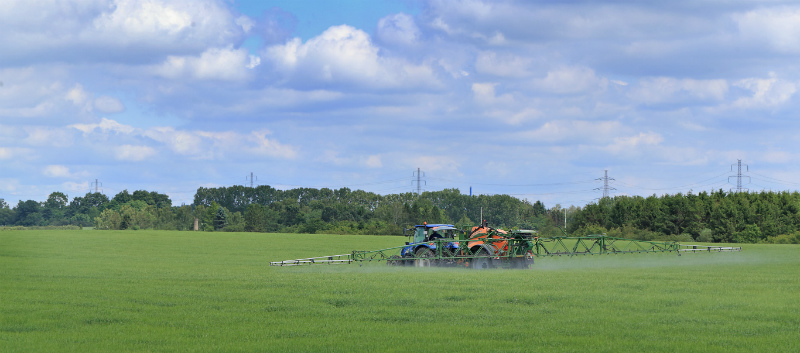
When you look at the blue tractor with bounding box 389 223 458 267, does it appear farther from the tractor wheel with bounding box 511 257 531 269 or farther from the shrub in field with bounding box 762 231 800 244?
the shrub in field with bounding box 762 231 800 244

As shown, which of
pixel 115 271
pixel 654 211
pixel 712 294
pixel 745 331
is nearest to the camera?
pixel 745 331

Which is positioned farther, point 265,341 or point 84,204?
point 84,204

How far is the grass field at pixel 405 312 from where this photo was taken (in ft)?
41.1

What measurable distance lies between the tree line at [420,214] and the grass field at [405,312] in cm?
1298

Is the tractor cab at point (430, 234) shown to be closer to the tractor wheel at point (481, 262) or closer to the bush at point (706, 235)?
the tractor wheel at point (481, 262)

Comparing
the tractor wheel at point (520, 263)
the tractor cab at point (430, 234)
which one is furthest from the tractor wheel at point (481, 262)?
the tractor cab at point (430, 234)

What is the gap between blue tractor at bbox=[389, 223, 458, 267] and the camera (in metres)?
31.7

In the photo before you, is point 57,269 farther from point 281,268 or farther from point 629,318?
point 629,318

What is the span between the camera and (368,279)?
23.9 meters

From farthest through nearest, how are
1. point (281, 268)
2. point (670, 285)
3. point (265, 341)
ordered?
point (281, 268), point (670, 285), point (265, 341)

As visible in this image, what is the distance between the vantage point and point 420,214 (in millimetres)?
112875

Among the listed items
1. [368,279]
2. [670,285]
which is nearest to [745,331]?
[670,285]

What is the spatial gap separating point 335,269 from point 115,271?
29.0 feet

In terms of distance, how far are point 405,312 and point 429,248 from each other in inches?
661
